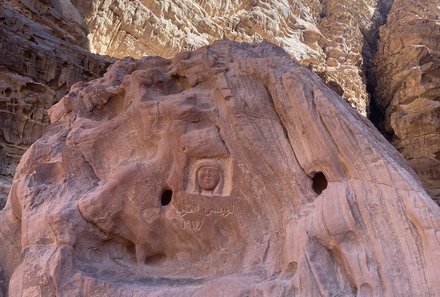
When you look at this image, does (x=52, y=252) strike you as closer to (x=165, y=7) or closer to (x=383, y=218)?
(x=383, y=218)

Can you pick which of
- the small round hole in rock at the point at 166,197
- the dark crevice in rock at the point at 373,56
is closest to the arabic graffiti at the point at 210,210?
the small round hole in rock at the point at 166,197

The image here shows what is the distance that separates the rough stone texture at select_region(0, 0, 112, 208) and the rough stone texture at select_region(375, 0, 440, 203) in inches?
425

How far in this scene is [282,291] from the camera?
3680 millimetres

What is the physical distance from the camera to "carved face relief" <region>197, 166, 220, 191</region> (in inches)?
176

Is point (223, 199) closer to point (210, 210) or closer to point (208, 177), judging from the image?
point (210, 210)

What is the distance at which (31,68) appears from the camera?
38.6 ft

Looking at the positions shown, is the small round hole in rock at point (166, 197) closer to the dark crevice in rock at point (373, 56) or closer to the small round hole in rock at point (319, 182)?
the small round hole in rock at point (319, 182)

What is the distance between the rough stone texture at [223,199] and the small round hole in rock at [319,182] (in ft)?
0.04

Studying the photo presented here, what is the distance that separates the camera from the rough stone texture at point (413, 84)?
57.6 feet

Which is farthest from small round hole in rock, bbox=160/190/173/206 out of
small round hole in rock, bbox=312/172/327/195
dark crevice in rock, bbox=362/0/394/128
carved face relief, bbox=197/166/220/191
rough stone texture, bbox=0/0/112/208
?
dark crevice in rock, bbox=362/0/394/128

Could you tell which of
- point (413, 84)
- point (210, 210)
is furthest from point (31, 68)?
point (413, 84)

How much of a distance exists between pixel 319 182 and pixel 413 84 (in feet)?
57.5

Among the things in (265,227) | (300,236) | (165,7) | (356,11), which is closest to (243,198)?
(265,227)

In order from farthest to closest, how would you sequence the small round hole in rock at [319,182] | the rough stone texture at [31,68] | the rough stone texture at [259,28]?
1. the rough stone texture at [259,28]
2. the rough stone texture at [31,68]
3. the small round hole in rock at [319,182]
